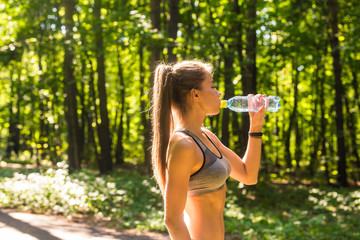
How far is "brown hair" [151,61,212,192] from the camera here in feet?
7.82

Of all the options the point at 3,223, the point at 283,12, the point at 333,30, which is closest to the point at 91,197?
the point at 3,223

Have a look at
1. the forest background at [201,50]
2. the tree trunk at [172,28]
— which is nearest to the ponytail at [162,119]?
the forest background at [201,50]

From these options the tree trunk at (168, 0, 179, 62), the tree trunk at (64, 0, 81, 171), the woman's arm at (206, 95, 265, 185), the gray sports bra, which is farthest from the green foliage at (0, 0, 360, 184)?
the gray sports bra

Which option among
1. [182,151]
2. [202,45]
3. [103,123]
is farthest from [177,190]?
[103,123]

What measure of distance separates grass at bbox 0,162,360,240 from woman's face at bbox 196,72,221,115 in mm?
5590

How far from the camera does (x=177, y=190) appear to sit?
6.90ft

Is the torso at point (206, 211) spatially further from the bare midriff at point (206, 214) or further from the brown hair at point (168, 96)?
the brown hair at point (168, 96)

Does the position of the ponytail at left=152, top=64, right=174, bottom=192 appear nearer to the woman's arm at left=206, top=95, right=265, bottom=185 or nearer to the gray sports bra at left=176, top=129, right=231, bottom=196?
the gray sports bra at left=176, top=129, right=231, bottom=196

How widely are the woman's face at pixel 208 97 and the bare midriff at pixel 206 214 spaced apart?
493 millimetres

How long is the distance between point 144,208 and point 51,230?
9.82 ft

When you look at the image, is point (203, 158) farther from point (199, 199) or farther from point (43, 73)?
point (43, 73)

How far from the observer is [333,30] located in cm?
1426

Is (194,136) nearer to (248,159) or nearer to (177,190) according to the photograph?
(177,190)

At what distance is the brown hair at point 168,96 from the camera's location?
238cm
